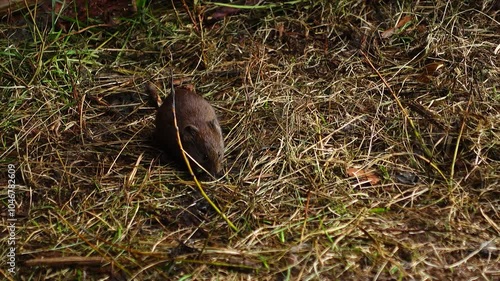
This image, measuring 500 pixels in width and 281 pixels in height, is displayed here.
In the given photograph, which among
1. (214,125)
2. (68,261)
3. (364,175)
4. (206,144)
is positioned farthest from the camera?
(214,125)

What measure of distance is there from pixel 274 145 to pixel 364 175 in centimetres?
67

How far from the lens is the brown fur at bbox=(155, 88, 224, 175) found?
16.8 ft

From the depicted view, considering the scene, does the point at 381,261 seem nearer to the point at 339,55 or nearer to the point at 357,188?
the point at 357,188

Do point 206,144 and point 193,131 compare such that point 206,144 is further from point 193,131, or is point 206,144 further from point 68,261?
point 68,261

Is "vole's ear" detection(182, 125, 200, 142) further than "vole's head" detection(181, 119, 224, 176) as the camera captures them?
Yes

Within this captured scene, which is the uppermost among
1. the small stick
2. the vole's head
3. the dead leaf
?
the small stick

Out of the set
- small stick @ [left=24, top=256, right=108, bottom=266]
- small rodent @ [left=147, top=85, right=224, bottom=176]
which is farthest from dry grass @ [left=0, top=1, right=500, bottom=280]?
Answer: small rodent @ [left=147, top=85, right=224, bottom=176]

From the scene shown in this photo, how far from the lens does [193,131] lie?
5215mm

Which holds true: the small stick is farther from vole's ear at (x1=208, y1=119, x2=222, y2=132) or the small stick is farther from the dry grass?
vole's ear at (x1=208, y1=119, x2=222, y2=132)

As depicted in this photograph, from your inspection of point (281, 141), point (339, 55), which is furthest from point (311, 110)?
point (339, 55)

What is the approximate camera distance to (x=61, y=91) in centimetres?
591

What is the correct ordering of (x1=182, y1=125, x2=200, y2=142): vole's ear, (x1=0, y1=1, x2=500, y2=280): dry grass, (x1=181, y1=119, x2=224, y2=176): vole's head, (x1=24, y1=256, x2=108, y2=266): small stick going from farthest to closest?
1. (x1=182, y1=125, x2=200, y2=142): vole's ear
2. (x1=181, y1=119, x2=224, y2=176): vole's head
3. (x1=0, y1=1, x2=500, y2=280): dry grass
4. (x1=24, y1=256, x2=108, y2=266): small stick

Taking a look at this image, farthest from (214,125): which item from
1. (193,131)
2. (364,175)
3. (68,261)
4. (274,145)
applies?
(68,261)

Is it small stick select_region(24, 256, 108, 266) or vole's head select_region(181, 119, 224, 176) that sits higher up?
small stick select_region(24, 256, 108, 266)
